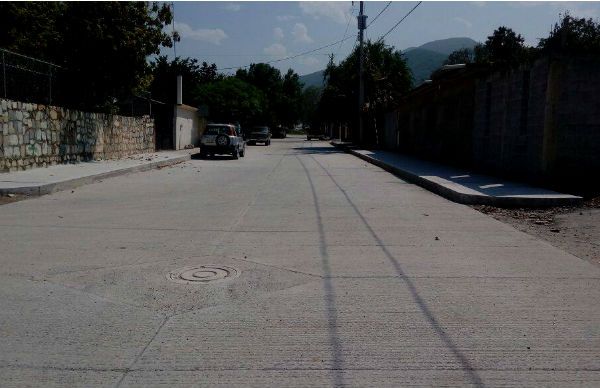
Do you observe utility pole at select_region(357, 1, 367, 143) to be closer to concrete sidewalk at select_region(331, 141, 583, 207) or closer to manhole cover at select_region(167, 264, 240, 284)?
concrete sidewalk at select_region(331, 141, 583, 207)

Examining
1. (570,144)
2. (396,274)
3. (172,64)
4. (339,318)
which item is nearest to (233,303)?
(339,318)

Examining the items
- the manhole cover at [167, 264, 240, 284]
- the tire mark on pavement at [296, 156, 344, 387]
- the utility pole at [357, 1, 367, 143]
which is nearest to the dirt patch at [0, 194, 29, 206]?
the manhole cover at [167, 264, 240, 284]

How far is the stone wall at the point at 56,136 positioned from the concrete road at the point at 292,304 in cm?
666

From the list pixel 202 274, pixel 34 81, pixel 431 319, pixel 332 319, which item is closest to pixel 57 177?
pixel 34 81

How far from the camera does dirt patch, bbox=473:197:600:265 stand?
290 inches

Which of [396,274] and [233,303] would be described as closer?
[233,303]

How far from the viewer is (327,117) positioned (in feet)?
200

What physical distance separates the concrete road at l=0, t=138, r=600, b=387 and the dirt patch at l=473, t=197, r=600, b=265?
41cm

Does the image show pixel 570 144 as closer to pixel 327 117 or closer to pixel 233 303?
pixel 233 303

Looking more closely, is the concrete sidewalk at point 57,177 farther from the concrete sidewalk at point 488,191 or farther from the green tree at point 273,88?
the green tree at point 273,88

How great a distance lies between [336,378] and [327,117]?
58.4 m

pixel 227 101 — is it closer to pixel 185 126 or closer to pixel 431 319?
pixel 185 126

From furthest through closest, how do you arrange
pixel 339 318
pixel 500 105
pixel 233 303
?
1. pixel 500 105
2. pixel 233 303
3. pixel 339 318

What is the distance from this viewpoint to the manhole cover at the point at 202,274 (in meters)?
5.48
